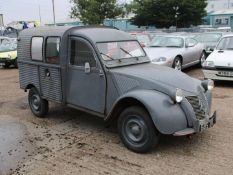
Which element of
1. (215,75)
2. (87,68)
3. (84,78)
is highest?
(87,68)

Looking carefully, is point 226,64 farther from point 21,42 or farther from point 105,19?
point 105,19

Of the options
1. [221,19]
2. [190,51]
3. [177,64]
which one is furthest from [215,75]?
[221,19]

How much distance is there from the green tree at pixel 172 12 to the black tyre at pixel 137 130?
115 ft

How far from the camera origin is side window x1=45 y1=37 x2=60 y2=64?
6.52 metres

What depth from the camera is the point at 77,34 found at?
6.20 metres

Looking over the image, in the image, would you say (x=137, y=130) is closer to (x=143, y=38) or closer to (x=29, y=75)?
(x=29, y=75)

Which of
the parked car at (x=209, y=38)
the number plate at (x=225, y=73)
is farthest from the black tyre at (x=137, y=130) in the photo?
the parked car at (x=209, y=38)

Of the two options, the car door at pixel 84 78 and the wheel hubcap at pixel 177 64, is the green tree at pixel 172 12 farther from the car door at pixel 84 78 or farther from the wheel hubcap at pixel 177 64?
the car door at pixel 84 78

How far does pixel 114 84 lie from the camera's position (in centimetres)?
559

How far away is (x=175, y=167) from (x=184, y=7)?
3628 cm

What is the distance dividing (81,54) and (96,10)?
2963cm

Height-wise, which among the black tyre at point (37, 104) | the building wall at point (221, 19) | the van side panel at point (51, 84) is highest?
the building wall at point (221, 19)

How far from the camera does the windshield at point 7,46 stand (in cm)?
1731

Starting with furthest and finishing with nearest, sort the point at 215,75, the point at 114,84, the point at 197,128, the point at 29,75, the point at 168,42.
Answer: the point at 168,42 → the point at 215,75 → the point at 29,75 → the point at 114,84 → the point at 197,128
